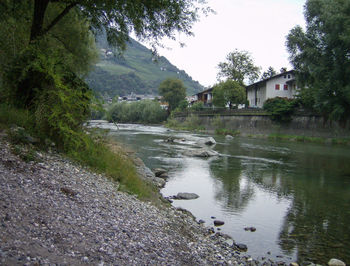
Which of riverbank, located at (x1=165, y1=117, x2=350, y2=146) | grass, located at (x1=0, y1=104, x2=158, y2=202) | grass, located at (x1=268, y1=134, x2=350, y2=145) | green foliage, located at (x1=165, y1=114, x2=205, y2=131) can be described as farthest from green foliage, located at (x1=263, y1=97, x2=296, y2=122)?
grass, located at (x1=0, y1=104, x2=158, y2=202)

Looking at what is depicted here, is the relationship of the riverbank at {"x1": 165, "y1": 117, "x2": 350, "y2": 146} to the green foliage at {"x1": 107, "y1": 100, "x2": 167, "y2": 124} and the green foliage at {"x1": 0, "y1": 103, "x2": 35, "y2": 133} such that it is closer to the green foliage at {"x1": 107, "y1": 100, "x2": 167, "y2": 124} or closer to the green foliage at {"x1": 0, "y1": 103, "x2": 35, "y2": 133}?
the green foliage at {"x1": 107, "y1": 100, "x2": 167, "y2": 124}

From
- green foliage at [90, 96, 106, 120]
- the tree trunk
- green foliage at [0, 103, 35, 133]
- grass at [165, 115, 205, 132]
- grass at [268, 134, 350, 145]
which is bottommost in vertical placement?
grass at [268, 134, 350, 145]

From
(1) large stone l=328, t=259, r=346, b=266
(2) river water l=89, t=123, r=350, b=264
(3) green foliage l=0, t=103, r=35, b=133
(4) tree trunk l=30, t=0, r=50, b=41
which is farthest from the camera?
(4) tree trunk l=30, t=0, r=50, b=41

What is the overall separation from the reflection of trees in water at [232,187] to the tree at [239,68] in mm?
62932

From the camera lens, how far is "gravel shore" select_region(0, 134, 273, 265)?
4.34m

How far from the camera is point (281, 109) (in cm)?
5200

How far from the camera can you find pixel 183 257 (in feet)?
19.2

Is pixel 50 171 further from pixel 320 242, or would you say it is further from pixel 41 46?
pixel 320 242

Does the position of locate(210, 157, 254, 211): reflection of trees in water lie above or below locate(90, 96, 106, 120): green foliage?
below

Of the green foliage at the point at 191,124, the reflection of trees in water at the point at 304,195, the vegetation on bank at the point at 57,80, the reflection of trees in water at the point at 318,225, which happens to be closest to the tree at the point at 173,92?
Result: the green foliage at the point at 191,124

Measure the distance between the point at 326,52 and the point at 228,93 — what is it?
30808 millimetres

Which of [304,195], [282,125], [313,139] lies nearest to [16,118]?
[304,195]

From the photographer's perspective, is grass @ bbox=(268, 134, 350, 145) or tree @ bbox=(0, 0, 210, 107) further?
grass @ bbox=(268, 134, 350, 145)

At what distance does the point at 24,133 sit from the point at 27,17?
5.28 meters
